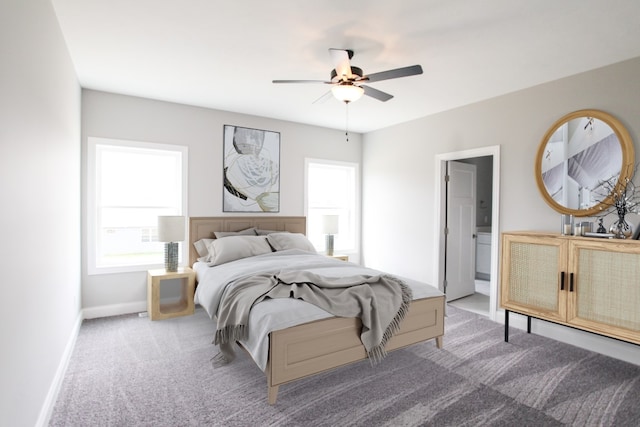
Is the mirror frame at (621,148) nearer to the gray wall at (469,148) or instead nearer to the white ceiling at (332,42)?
the gray wall at (469,148)

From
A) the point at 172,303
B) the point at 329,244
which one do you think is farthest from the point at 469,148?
the point at 172,303

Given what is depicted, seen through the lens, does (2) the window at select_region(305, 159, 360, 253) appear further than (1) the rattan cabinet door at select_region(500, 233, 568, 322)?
Yes

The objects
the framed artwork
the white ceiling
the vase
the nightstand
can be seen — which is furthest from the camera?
the framed artwork

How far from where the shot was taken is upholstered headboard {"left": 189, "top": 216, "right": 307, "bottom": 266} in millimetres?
4453

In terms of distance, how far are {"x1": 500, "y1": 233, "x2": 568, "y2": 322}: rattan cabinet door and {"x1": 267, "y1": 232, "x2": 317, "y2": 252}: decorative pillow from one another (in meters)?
2.38

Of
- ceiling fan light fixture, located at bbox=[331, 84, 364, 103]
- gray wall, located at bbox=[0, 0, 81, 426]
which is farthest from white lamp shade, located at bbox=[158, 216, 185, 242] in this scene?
ceiling fan light fixture, located at bbox=[331, 84, 364, 103]

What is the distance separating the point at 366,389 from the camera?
2465 millimetres

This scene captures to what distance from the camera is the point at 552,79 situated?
3.41 m

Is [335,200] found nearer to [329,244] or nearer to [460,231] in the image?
[329,244]

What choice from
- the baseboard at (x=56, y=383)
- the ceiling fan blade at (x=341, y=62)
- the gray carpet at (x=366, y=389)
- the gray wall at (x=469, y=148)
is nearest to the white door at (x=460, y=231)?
the gray wall at (x=469, y=148)

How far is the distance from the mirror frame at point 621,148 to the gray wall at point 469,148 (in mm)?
64

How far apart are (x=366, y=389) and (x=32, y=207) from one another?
242 centimetres

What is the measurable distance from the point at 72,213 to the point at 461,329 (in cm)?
421

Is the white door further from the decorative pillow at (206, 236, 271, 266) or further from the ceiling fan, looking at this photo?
the decorative pillow at (206, 236, 271, 266)
